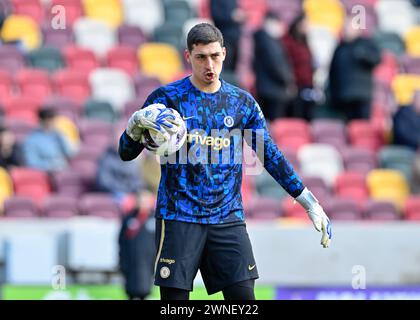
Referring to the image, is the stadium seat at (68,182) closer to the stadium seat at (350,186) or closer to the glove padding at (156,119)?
the stadium seat at (350,186)

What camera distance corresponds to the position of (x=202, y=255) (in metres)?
6.39

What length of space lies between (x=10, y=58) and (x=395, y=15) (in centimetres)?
580

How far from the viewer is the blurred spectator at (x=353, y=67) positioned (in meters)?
15.0

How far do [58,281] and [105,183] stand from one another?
5.68 feet

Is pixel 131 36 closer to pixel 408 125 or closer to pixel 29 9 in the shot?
pixel 29 9

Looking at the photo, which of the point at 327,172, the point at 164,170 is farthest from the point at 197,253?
the point at 327,172

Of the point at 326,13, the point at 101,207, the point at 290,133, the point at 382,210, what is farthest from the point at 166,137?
the point at 326,13

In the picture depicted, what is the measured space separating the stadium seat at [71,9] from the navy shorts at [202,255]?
10.9 m

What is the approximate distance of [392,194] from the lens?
572 inches

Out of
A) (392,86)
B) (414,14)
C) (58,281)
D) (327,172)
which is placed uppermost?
(414,14)

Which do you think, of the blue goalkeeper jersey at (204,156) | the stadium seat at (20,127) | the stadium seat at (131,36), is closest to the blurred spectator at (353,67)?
the stadium seat at (131,36)

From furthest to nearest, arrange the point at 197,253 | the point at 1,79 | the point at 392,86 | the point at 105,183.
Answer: the point at 392,86
the point at 1,79
the point at 105,183
the point at 197,253

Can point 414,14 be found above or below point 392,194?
above

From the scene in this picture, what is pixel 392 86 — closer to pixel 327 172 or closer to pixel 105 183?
pixel 327 172
